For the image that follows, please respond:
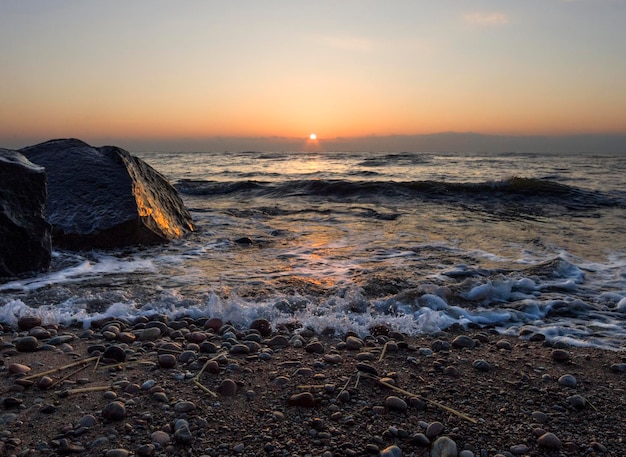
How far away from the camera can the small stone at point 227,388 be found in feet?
7.93

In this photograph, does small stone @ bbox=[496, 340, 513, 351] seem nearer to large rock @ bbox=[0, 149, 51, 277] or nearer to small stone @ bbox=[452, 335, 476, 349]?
small stone @ bbox=[452, 335, 476, 349]

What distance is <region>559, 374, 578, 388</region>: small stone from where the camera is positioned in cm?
260

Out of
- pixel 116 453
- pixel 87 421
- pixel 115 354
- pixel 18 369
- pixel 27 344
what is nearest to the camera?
pixel 116 453

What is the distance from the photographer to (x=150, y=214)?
6.55 metres

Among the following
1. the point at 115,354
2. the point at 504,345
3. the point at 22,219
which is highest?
the point at 22,219

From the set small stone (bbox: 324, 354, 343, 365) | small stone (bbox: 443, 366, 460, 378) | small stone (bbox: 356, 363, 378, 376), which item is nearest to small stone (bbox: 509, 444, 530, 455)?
small stone (bbox: 443, 366, 460, 378)

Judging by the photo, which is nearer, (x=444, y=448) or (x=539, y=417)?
(x=444, y=448)

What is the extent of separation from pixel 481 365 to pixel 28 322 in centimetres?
318

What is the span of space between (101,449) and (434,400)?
1586mm

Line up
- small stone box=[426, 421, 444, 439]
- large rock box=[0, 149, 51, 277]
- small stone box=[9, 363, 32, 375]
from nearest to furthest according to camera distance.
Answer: small stone box=[426, 421, 444, 439] < small stone box=[9, 363, 32, 375] < large rock box=[0, 149, 51, 277]

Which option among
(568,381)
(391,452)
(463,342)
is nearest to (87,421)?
(391,452)

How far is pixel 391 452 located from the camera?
1936 mm

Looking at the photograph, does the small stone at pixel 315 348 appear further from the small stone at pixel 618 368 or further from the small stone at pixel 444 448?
the small stone at pixel 618 368

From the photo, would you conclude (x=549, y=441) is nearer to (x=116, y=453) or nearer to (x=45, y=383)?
(x=116, y=453)
